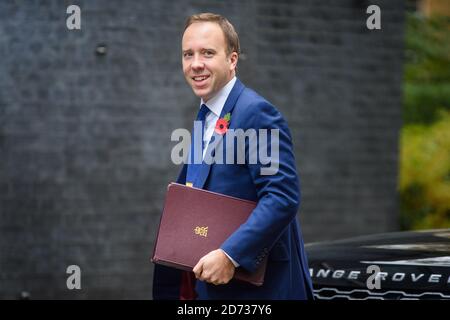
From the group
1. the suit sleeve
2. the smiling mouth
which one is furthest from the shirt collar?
the suit sleeve

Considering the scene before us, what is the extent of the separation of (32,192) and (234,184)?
4.49m

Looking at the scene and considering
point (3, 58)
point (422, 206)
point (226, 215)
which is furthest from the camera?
point (422, 206)

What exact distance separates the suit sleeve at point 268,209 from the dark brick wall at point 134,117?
456 centimetres

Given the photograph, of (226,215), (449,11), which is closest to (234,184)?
(226,215)

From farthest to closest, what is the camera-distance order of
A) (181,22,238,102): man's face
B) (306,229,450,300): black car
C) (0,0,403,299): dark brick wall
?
(0,0,403,299): dark brick wall → (306,229,450,300): black car → (181,22,238,102): man's face

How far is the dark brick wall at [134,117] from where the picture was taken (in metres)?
7.82

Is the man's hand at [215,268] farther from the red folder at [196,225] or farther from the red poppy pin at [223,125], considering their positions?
the red poppy pin at [223,125]

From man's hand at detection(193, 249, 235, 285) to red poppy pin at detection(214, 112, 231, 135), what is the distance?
1.64 feet

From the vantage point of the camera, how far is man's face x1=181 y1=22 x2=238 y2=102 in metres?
3.71

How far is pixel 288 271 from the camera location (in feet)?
12.1

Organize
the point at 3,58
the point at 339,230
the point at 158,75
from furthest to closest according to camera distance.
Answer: the point at 339,230 → the point at 158,75 → the point at 3,58

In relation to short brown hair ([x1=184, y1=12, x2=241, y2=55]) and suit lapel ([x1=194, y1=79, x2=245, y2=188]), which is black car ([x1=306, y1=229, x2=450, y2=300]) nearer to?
suit lapel ([x1=194, y1=79, x2=245, y2=188])
